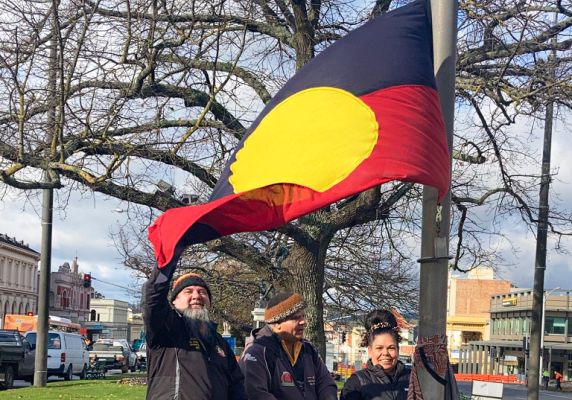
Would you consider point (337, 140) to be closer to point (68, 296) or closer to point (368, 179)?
point (368, 179)

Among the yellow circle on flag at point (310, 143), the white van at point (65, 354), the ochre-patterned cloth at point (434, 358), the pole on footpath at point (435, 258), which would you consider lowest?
the white van at point (65, 354)

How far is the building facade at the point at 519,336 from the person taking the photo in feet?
270

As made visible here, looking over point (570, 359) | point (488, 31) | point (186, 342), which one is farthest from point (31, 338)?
point (570, 359)

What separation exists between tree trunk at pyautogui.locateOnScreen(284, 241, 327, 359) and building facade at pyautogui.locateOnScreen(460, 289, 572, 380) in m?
65.1

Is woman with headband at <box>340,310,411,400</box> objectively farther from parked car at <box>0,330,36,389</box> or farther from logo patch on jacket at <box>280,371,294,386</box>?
parked car at <box>0,330,36,389</box>

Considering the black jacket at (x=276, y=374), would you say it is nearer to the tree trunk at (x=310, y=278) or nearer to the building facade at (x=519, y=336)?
the tree trunk at (x=310, y=278)

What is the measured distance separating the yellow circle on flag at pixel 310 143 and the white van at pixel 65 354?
26779 mm

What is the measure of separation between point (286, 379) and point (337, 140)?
1.63m

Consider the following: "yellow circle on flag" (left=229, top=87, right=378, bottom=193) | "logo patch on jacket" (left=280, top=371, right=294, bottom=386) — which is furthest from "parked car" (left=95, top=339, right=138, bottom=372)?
"yellow circle on flag" (left=229, top=87, right=378, bottom=193)

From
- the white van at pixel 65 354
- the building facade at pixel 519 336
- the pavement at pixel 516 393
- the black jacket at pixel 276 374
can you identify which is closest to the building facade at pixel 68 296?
the building facade at pixel 519 336

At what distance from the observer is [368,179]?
5000mm

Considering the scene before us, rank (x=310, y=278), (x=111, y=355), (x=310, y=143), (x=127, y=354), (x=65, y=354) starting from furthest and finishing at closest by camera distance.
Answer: (x=127, y=354) → (x=111, y=355) → (x=65, y=354) → (x=310, y=278) → (x=310, y=143)

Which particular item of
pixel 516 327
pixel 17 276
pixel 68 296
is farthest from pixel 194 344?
pixel 68 296

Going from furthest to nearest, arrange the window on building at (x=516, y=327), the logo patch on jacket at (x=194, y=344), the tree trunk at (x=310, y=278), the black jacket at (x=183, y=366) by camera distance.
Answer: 1. the window on building at (x=516, y=327)
2. the tree trunk at (x=310, y=278)
3. the logo patch on jacket at (x=194, y=344)
4. the black jacket at (x=183, y=366)
